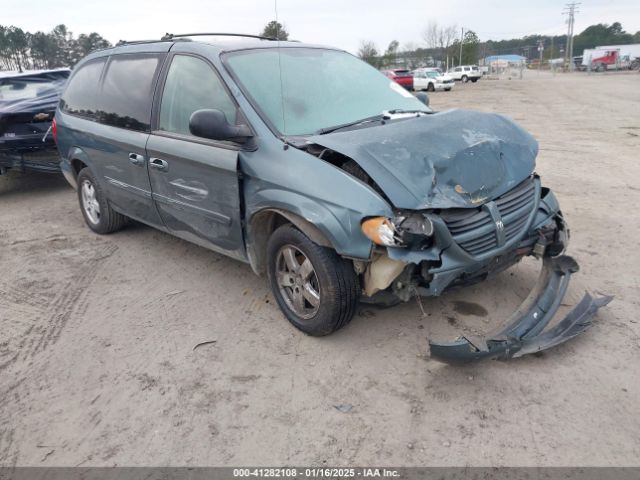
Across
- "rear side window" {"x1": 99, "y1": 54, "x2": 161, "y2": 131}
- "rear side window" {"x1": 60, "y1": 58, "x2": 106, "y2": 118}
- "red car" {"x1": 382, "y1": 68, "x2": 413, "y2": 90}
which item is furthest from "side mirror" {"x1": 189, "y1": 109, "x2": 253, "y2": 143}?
"red car" {"x1": 382, "y1": 68, "x2": 413, "y2": 90}

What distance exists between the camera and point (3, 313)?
4.12 m

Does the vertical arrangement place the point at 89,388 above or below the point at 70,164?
below

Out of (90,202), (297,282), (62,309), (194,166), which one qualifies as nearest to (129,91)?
(194,166)

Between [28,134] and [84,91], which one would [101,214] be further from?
[28,134]

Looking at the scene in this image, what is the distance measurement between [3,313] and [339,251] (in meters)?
2.93

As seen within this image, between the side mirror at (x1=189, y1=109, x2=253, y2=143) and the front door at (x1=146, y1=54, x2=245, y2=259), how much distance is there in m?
0.18

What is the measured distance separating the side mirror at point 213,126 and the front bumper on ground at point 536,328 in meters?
1.83

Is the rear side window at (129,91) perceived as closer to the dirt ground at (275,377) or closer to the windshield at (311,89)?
the windshield at (311,89)

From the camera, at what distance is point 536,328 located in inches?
123

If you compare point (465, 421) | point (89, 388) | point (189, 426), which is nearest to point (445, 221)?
point (465, 421)

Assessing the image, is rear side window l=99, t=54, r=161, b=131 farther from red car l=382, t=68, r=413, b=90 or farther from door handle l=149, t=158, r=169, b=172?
red car l=382, t=68, r=413, b=90

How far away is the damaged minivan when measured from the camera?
2963mm

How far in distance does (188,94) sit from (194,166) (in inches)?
24.4

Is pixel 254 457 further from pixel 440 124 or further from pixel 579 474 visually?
pixel 440 124
